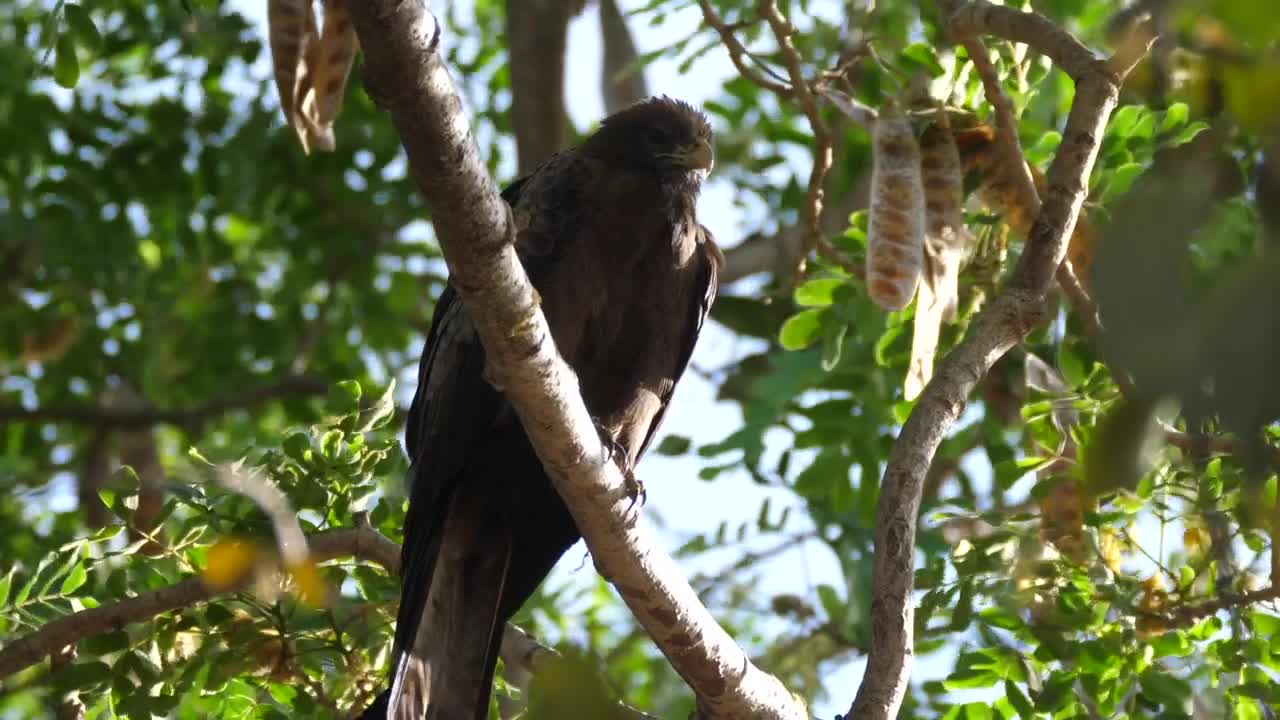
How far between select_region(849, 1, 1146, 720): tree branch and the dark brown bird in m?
0.85

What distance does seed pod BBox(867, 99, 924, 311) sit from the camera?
12.1 feet

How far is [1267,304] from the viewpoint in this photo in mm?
1067

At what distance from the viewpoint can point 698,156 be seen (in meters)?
4.69

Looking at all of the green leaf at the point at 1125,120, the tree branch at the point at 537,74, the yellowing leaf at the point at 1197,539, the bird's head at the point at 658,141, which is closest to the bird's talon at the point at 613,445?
the bird's head at the point at 658,141

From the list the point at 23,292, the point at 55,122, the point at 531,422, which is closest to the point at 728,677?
the point at 531,422

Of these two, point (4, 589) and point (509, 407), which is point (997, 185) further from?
point (4, 589)

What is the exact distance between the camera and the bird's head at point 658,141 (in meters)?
4.58

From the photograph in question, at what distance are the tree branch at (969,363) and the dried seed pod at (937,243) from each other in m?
0.25

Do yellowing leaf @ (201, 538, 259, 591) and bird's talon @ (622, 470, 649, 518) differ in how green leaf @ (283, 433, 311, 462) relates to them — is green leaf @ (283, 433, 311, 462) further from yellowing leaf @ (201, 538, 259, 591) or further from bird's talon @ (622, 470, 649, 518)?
bird's talon @ (622, 470, 649, 518)

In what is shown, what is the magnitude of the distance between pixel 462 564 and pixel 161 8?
3.89 meters

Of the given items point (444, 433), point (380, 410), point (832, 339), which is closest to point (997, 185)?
point (832, 339)

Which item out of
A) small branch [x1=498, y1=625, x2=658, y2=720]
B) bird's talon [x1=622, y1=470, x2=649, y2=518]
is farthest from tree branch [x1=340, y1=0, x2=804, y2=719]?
small branch [x1=498, y1=625, x2=658, y2=720]

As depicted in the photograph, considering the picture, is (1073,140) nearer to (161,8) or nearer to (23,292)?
(161,8)

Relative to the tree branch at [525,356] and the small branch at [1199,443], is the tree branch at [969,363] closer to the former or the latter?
the tree branch at [525,356]
